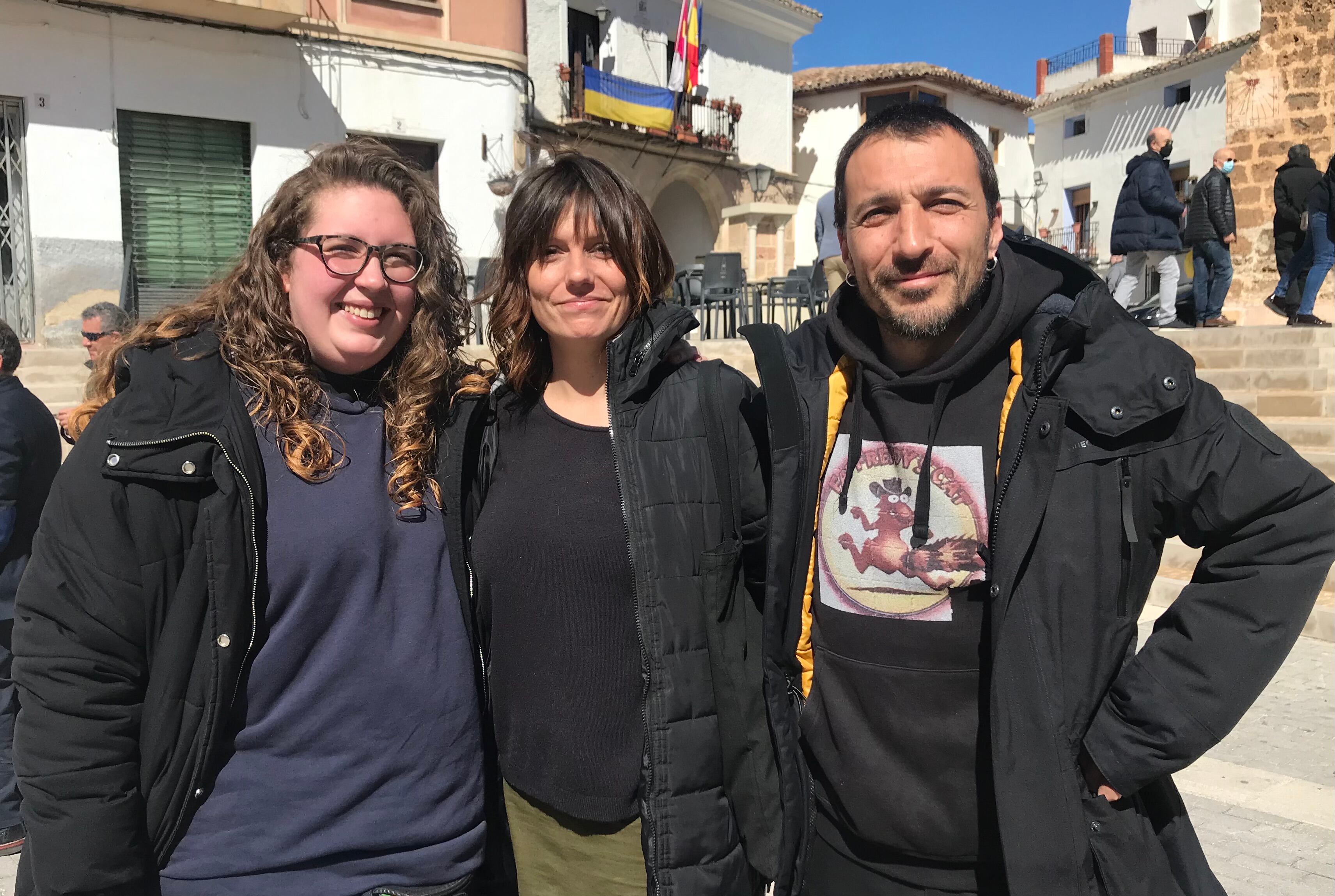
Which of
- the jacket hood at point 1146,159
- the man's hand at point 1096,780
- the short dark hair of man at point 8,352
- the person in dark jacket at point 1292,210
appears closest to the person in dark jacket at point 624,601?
the man's hand at point 1096,780

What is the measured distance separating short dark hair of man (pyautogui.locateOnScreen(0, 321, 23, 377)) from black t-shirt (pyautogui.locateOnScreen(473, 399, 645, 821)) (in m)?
2.93


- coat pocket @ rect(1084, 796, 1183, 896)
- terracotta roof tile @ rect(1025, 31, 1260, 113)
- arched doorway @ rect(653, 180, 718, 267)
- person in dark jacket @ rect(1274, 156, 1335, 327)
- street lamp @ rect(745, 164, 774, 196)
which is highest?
terracotta roof tile @ rect(1025, 31, 1260, 113)

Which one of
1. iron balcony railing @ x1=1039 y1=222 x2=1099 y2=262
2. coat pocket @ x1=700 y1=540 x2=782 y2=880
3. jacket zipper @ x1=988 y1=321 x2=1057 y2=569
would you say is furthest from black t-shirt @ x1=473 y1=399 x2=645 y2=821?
iron balcony railing @ x1=1039 y1=222 x2=1099 y2=262

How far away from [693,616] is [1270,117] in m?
16.5

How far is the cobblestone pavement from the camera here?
299 centimetres

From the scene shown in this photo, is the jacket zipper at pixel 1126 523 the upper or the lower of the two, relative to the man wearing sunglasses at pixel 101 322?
lower

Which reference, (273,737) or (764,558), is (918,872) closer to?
(764,558)

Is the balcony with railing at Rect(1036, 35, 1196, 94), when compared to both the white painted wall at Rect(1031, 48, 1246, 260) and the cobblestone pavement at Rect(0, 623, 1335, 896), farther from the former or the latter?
the cobblestone pavement at Rect(0, 623, 1335, 896)

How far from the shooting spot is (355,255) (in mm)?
1814

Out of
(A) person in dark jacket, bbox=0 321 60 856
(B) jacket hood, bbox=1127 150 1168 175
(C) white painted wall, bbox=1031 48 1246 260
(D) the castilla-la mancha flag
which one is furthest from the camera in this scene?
(C) white painted wall, bbox=1031 48 1246 260

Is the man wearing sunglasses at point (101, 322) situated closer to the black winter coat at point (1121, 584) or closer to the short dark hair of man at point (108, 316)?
the short dark hair of man at point (108, 316)

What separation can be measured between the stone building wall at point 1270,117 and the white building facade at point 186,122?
36.3 ft

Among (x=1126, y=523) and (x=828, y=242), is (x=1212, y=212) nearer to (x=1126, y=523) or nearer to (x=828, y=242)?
(x=828, y=242)

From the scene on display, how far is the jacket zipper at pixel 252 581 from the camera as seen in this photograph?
1583mm
